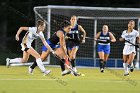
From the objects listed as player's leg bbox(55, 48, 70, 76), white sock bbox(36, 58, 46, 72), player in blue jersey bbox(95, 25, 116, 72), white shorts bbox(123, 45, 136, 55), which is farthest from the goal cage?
white sock bbox(36, 58, 46, 72)

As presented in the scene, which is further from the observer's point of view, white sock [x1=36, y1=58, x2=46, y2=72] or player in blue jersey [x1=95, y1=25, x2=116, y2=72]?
player in blue jersey [x1=95, y1=25, x2=116, y2=72]

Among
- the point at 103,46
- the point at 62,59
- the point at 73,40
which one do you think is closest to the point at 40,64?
the point at 62,59

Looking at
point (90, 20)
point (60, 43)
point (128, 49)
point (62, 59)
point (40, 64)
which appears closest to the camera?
point (40, 64)

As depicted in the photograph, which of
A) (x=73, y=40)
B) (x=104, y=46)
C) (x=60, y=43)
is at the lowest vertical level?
(x=104, y=46)

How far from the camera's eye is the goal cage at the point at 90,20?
23.1 m

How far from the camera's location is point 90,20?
2428 centimetres

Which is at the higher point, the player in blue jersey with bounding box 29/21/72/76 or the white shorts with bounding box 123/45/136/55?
the player in blue jersey with bounding box 29/21/72/76

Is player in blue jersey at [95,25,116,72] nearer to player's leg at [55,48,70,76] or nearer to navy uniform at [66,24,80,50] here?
navy uniform at [66,24,80,50]

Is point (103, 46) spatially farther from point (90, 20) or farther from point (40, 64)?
point (90, 20)

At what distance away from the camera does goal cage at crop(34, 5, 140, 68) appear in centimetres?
2312

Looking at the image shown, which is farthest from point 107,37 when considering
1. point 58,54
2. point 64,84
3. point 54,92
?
point 54,92

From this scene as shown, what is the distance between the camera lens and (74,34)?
755 inches

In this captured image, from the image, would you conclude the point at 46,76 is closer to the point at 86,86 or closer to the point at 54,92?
the point at 86,86

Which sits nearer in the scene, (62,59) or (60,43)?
(60,43)
